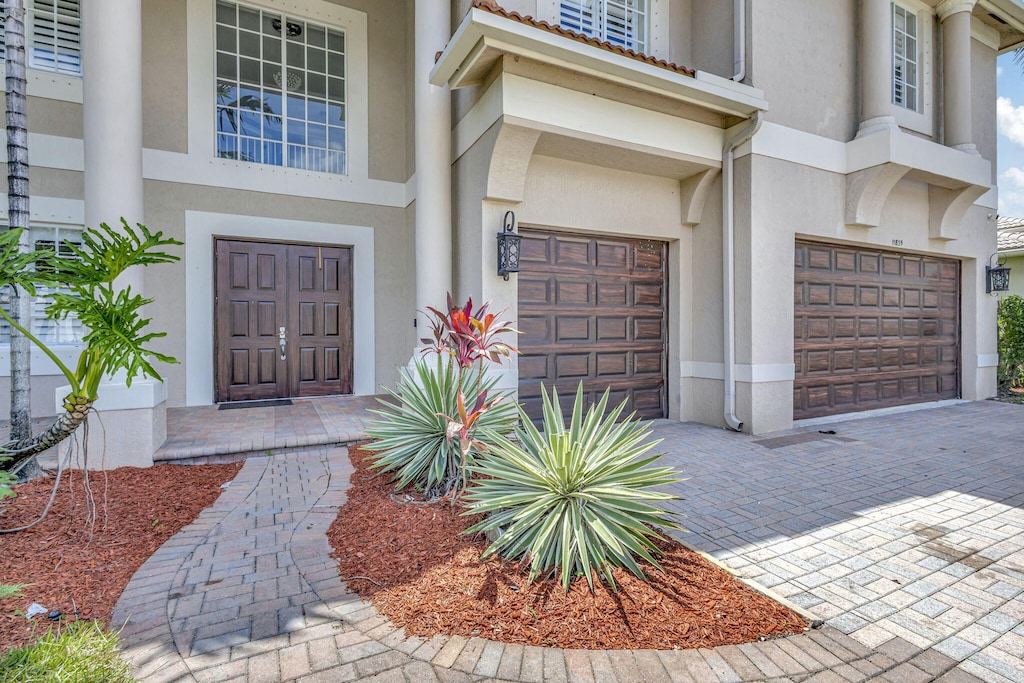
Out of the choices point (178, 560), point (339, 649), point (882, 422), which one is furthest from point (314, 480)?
point (882, 422)

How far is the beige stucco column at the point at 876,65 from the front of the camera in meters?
6.95

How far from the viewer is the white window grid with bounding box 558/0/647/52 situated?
640cm

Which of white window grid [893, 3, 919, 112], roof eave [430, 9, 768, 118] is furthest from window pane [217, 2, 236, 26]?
white window grid [893, 3, 919, 112]

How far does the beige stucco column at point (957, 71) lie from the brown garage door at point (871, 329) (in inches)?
78.5

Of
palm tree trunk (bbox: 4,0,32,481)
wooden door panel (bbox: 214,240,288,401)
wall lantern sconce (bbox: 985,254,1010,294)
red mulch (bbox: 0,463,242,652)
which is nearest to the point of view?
red mulch (bbox: 0,463,242,652)

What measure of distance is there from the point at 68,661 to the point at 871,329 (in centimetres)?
964

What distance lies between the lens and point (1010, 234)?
45.4 feet

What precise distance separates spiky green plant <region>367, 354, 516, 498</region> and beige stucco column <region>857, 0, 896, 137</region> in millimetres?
6827

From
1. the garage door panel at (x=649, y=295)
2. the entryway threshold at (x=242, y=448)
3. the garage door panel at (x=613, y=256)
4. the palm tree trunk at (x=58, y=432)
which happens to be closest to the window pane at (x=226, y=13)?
the entryway threshold at (x=242, y=448)

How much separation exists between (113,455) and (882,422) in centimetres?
943

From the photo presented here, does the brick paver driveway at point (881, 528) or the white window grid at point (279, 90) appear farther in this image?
the white window grid at point (279, 90)

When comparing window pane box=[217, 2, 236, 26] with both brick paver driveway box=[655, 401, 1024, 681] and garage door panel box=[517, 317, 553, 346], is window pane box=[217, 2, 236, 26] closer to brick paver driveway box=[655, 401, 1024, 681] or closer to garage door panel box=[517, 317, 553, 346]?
garage door panel box=[517, 317, 553, 346]

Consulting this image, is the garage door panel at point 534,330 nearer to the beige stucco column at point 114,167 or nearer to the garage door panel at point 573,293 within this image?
the garage door panel at point 573,293

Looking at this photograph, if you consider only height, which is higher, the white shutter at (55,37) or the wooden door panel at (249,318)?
the white shutter at (55,37)
